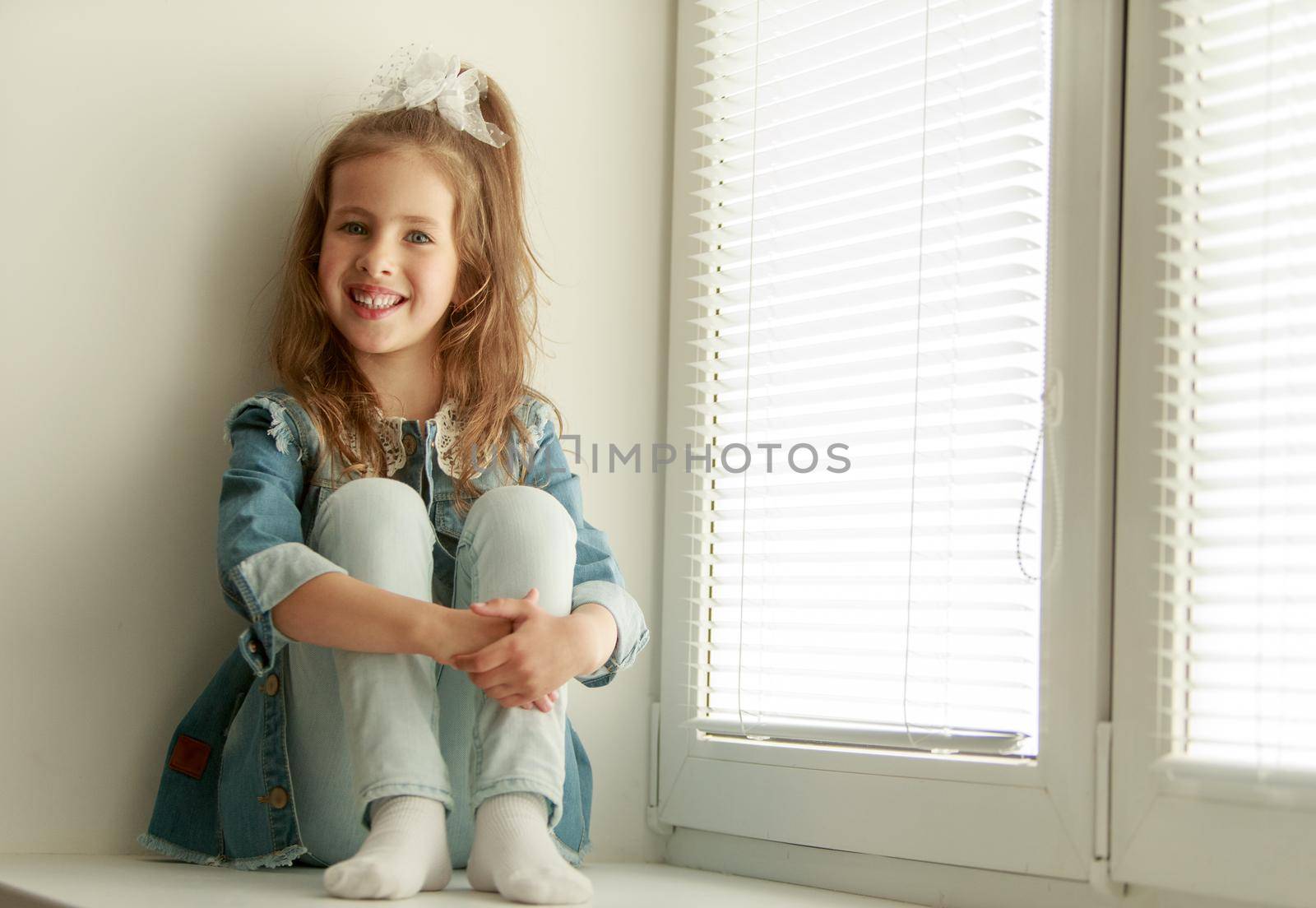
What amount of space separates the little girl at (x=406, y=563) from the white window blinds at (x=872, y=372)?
0.68 feet

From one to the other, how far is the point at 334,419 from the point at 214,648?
0.92ft

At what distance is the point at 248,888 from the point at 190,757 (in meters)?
0.24

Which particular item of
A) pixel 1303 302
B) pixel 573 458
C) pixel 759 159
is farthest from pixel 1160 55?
pixel 573 458

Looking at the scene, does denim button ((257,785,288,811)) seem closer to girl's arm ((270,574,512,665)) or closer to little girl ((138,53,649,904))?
little girl ((138,53,649,904))

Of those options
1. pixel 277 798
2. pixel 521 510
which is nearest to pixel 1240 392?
pixel 521 510

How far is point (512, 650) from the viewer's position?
3.51 ft

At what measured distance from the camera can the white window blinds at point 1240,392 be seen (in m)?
0.97

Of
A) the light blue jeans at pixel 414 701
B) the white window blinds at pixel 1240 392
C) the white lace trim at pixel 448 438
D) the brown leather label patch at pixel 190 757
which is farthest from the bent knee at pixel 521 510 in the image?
the white window blinds at pixel 1240 392

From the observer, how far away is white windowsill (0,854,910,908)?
0.95 meters

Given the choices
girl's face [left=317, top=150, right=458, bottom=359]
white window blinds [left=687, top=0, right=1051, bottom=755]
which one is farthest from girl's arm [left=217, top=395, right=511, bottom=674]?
white window blinds [left=687, top=0, right=1051, bottom=755]

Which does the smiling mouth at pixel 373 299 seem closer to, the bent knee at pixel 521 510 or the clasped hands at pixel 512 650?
the bent knee at pixel 521 510

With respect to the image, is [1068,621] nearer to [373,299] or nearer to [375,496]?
[375,496]

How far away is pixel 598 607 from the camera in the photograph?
1203mm

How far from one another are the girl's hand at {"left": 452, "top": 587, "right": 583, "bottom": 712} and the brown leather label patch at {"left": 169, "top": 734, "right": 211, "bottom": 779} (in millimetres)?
340
